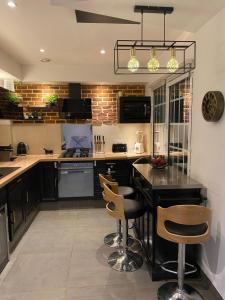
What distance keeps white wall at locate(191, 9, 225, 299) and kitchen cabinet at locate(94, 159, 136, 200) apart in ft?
6.25

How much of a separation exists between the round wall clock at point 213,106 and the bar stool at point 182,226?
745mm

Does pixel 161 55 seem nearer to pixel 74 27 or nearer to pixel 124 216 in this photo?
pixel 74 27

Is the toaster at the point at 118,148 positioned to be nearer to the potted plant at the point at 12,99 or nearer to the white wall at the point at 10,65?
the potted plant at the point at 12,99

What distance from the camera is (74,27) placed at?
2535mm

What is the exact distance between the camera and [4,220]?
2.55 meters

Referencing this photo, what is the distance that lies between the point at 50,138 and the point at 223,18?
3.50 m

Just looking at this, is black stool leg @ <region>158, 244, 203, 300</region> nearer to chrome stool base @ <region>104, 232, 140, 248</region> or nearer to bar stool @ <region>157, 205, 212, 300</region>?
bar stool @ <region>157, 205, 212, 300</region>

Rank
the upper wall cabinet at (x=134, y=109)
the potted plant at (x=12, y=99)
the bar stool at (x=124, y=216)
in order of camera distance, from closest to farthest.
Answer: the bar stool at (x=124, y=216) → the potted plant at (x=12, y=99) → the upper wall cabinet at (x=134, y=109)

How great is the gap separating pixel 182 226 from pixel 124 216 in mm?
557

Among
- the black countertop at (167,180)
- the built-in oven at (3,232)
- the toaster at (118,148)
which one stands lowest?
the built-in oven at (3,232)

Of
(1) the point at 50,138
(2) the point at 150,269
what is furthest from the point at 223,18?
(1) the point at 50,138

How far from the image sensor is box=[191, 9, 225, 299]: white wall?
192 centimetres

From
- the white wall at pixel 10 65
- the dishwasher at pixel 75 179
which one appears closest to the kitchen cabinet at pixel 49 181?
the dishwasher at pixel 75 179

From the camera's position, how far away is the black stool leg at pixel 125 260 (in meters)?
2.45
